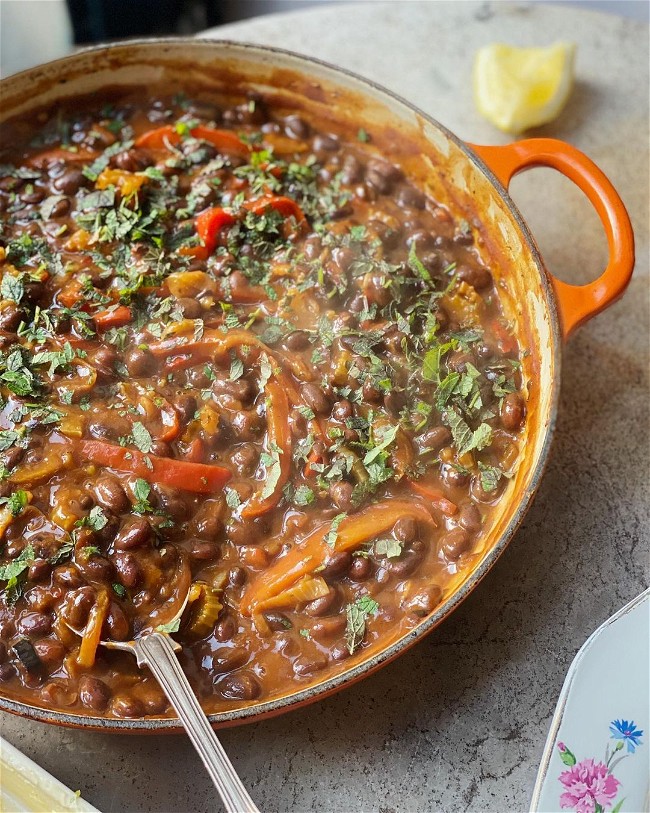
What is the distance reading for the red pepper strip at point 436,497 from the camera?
3262mm

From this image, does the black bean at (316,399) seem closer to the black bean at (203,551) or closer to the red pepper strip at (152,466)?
the red pepper strip at (152,466)

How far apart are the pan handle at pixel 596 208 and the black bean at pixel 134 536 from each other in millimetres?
1718

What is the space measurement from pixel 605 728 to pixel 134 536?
5.81 feet

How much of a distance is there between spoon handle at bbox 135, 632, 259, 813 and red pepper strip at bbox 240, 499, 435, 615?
356mm

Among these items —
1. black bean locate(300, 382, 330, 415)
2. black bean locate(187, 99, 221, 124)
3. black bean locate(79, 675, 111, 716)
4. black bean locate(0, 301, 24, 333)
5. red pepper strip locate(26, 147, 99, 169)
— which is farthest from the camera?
black bean locate(187, 99, 221, 124)

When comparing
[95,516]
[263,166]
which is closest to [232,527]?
[95,516]

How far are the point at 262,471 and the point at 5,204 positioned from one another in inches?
71.4

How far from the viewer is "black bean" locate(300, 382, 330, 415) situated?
3.34m

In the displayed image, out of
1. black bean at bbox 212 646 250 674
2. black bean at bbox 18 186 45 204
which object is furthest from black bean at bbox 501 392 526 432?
black bean at bbox 18 186 45 204

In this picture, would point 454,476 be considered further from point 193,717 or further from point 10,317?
point 10,317

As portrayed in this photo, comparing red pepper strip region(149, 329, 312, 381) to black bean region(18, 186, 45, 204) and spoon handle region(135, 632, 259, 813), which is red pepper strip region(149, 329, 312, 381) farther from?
spoon handle region(135, 632, 259, 813)

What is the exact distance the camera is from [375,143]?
417 centimetres

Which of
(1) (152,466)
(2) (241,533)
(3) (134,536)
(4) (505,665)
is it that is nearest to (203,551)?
(2) (241,533)

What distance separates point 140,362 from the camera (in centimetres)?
341
